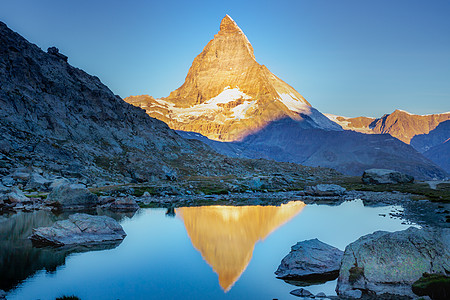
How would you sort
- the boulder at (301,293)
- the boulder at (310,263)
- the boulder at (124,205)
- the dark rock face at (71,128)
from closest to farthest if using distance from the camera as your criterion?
the boulder at (301,293), the boulder at (310,263), the boulder at (124,205), the dark rock face at (71,128)

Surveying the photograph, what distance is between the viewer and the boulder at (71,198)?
5897 cm

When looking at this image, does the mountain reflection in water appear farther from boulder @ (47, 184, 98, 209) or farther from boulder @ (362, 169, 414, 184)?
boulder @ (362, 169, 414, 184)

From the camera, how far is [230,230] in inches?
1831

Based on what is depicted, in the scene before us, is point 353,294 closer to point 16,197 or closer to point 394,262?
point 394,262

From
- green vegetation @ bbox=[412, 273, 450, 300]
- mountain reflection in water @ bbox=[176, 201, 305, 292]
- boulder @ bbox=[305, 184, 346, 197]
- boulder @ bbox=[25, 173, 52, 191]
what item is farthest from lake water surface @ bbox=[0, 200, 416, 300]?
boulder @ bbox=[305, 184, 346, 197]

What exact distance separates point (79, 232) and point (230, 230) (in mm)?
18299

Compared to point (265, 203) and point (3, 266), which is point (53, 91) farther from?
point (3, 266)

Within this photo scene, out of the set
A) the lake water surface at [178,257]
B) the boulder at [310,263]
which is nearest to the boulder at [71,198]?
the lake water surface at [178,257]

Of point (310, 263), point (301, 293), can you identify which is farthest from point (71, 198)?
point (301, 293)

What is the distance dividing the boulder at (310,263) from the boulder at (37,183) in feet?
190

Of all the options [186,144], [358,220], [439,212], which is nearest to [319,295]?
[358,220]

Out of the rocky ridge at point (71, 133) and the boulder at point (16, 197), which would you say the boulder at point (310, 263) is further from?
the rocky ridge at point (71, 133)

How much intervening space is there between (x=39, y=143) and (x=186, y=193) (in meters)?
39.5

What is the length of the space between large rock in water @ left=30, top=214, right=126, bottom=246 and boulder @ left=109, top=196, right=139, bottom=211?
23.2 m
